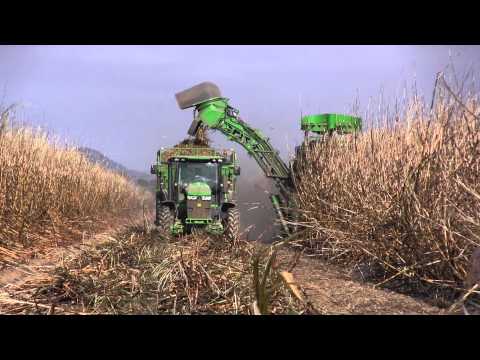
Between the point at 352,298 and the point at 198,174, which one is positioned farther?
the point at 198,174

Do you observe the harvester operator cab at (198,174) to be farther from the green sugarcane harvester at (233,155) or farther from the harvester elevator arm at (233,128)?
the harvester elevator arm at (233,128)

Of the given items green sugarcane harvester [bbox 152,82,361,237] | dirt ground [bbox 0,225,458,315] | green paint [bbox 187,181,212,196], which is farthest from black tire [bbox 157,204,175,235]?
dirt ground [bbox 0,225,458,315]

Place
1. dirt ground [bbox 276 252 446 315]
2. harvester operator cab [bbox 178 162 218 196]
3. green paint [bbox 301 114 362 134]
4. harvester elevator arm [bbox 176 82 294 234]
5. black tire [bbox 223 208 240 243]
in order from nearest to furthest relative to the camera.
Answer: dirt ground [bbox 276 252 446 315] < green paint [bbox 301 114 362 134] < black tire [bbox 223 208 240 243] < harvester operator cab [bbox 178 162 218 196] < harvester elevator arm [bbox 176 82 294 234]

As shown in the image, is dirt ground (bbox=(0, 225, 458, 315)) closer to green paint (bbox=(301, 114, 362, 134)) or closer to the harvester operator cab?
green paint (bbox=(301, 114, 362, 134))

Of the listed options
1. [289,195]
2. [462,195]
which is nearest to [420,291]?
[462,195]

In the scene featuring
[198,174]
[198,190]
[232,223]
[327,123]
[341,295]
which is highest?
[327,123]

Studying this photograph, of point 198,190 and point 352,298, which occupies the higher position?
point 198,190

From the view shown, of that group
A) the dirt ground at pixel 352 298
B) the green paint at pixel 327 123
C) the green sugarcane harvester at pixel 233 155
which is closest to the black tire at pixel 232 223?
the green sugarcane harvester at pixel 233 155

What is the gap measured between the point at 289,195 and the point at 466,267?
19.3ft

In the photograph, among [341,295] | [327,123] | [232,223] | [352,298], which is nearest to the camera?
[352,298]

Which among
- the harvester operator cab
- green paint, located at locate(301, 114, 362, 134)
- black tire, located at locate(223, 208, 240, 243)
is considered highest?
green paint, located at locate(301, 114, 362, 134)

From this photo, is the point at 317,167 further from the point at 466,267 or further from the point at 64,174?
the point at 64,174

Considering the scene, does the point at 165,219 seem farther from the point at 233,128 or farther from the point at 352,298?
the point at 352,298

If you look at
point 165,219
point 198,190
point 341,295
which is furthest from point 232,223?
point 341,295
